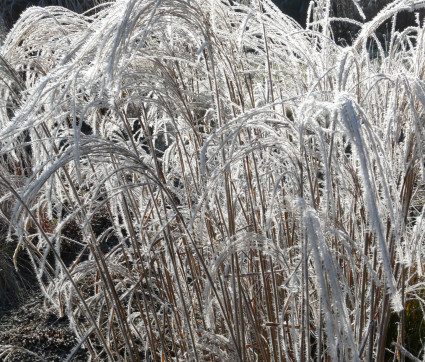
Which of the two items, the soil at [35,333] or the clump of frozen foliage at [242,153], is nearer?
the clump of frozen foliage at [242,153]

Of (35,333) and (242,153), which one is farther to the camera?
(35,333)

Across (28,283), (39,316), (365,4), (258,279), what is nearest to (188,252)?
(258,279)

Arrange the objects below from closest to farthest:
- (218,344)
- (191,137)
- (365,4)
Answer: (218,344) < (191,137) < (365,4)

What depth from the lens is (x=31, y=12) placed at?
1.38 metres

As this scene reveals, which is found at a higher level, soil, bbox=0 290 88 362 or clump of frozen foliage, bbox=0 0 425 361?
clump of frozen foliage, bbox=0 0 425 361

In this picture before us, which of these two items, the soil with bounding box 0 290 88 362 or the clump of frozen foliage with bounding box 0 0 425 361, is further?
the soil with bounding box 0 290 88 362

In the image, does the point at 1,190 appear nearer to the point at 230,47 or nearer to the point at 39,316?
the point at 39,316

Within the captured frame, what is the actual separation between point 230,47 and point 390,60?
42 centimetres

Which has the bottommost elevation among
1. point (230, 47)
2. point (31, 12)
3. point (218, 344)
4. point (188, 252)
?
point (218, 344)

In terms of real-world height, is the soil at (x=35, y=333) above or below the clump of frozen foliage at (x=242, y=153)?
below

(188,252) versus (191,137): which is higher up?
(191,137)

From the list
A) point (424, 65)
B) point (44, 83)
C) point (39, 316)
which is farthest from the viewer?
point (39, 316)

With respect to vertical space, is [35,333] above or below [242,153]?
below

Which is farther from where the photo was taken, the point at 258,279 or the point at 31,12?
the point at 258,279
